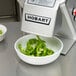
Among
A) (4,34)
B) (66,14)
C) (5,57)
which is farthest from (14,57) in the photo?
(66,14)

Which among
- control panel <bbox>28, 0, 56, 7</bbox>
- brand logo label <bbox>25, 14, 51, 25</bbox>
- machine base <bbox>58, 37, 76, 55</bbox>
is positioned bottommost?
machine base <bbox>58, 37, 76, 55</bbox>

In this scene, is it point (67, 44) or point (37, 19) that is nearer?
point (37, 19)

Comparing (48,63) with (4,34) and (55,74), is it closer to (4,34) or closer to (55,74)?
(55,74)

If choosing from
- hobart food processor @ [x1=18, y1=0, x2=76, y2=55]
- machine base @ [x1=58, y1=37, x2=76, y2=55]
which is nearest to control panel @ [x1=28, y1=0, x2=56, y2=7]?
hobart food processor @ [x1=18, y1=0, x2=76, y2=55]

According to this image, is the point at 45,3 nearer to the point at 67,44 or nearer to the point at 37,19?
the point at 37,19

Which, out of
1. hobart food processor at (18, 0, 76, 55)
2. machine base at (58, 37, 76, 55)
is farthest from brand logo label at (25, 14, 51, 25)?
machine base at (58, 37, 76, 55)

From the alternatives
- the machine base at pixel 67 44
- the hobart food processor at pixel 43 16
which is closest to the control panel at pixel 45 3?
the hobart food processor at pixel 43 16

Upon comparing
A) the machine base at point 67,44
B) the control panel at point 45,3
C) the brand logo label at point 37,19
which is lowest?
the machine base at point 67,44

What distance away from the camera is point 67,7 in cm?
74

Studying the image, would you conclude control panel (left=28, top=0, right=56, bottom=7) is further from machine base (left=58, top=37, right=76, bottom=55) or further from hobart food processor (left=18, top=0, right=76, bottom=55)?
machine base (left=58, top=37, right=76, bottom=55)

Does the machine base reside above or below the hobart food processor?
below

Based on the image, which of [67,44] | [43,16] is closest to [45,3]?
[43,16]

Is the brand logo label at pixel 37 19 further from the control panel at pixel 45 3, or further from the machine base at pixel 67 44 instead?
the machine base at pixel 67 44

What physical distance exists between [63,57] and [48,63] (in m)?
0.07
